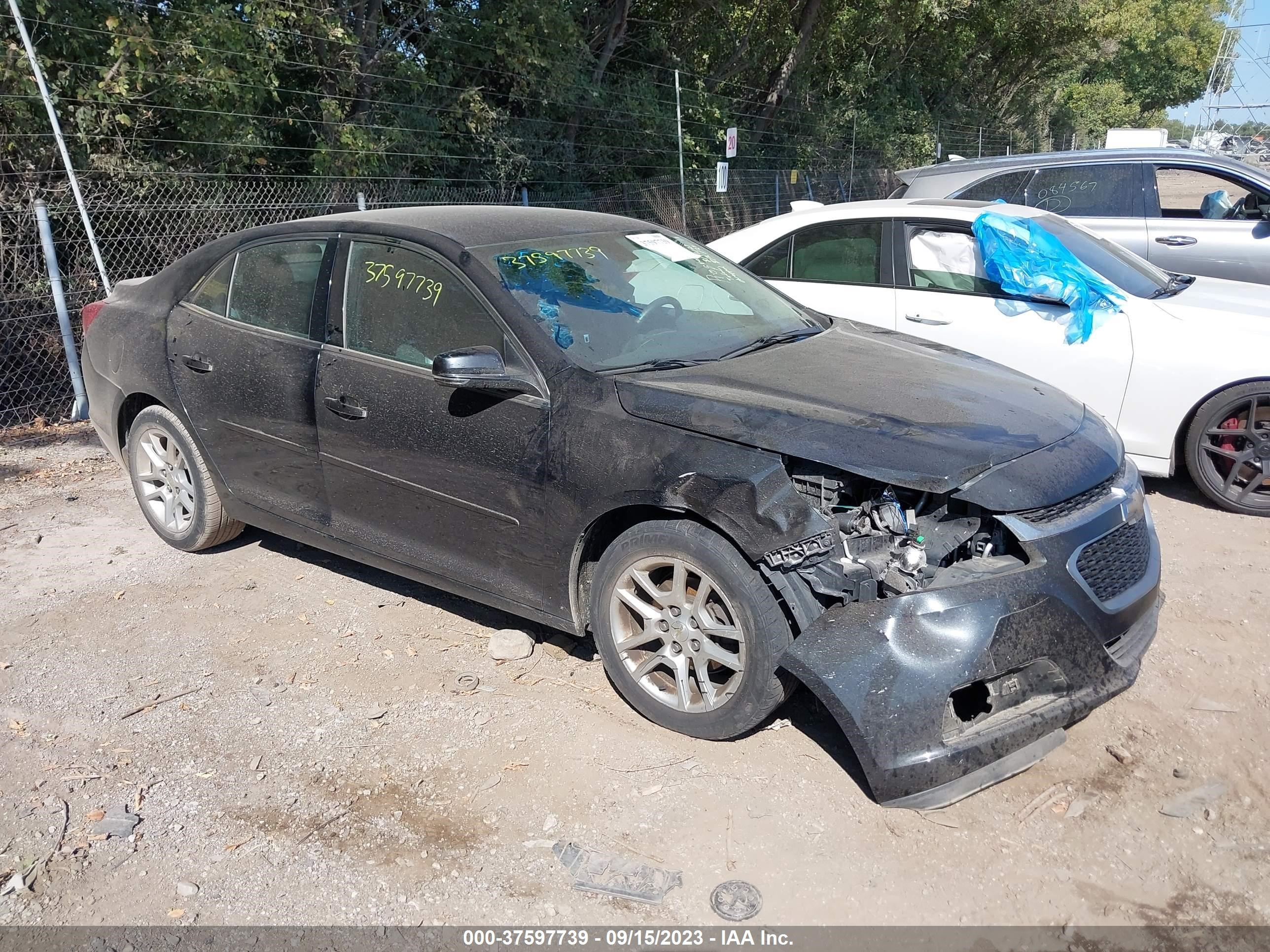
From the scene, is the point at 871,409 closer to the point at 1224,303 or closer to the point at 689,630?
the point at 689,630

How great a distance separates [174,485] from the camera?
5098 mm

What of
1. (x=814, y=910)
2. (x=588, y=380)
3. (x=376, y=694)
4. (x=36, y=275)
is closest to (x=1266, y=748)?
(x=814, y=910)

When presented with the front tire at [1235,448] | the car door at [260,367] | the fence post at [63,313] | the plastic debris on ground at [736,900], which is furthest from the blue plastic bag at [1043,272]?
the fence post at [63,313]

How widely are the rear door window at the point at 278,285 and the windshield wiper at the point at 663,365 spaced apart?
1.48 metres

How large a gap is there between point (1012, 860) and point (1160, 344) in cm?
358

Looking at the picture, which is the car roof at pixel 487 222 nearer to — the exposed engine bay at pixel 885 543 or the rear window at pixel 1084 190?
the exposed engine bay at pixel 885 543

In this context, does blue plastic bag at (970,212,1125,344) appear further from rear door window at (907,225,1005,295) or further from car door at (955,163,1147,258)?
car door at (955,163,1147,258)

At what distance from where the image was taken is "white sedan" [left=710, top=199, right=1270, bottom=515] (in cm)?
534

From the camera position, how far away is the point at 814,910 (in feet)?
8.87

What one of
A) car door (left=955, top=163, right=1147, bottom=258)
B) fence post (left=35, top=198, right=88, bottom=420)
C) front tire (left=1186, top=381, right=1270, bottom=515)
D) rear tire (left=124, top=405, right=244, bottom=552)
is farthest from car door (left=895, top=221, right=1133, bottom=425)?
fence post (left=35, top=198, right=88, bottom=420)

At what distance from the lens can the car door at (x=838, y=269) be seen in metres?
6.21

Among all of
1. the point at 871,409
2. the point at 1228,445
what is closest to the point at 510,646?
the point at 871,409

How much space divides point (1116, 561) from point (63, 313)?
23.4 feet

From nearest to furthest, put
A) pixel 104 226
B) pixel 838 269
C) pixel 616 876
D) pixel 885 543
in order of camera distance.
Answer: pixel 616 876, pixel 885 543, pixel 838 269, pixel 104 226
